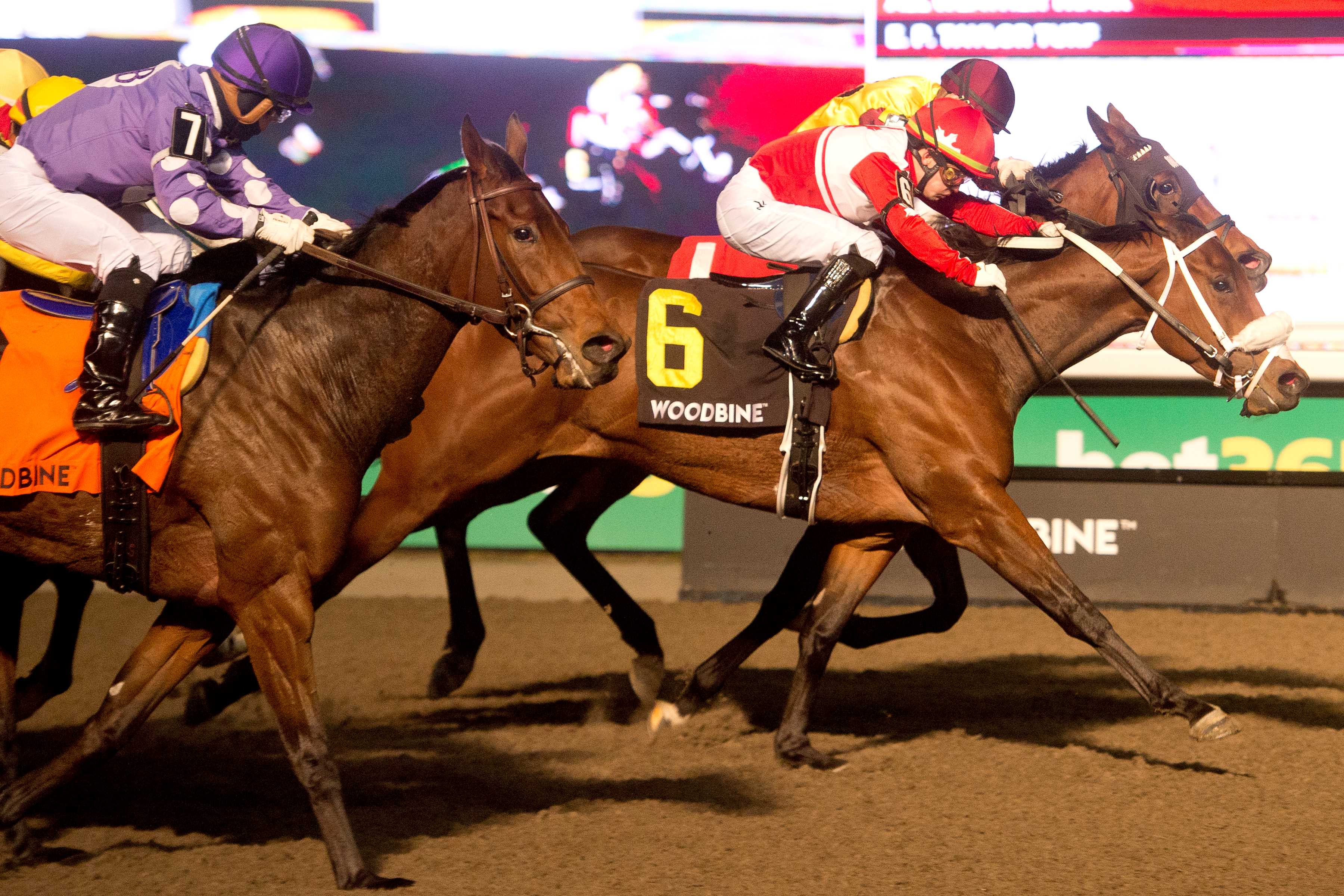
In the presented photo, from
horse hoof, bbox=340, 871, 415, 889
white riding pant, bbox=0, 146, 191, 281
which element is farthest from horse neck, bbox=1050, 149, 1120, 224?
horse hoof, bbox=340, 871, 415, 889

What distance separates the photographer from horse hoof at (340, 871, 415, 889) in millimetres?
3072

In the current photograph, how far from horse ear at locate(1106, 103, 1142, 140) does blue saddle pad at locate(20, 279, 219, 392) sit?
334cm

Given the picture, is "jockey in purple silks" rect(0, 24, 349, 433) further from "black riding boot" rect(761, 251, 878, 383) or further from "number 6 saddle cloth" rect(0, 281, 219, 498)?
"black riding boot" rect(761, 251, 878, 383)

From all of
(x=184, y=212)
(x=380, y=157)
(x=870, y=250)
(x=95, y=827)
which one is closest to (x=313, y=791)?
(x=95, y=827)

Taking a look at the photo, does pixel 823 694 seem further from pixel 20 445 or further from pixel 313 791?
pixel 20 445

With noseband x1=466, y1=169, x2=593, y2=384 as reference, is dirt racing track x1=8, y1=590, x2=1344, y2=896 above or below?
below

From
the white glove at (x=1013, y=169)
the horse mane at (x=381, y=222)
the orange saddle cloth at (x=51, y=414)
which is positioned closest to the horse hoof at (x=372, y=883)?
the orange saddle cloth at (x=51, y=414)

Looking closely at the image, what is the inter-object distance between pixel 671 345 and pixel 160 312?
160 centimetres

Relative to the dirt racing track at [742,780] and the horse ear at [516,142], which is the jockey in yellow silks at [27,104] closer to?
the horse ear at [516,142]

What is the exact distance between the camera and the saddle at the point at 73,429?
3.07 meters

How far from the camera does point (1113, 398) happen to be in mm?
7352

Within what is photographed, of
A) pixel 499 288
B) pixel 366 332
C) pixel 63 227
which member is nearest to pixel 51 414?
pixel 63 227

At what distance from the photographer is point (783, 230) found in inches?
170

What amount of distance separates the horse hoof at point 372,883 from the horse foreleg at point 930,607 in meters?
2.10
